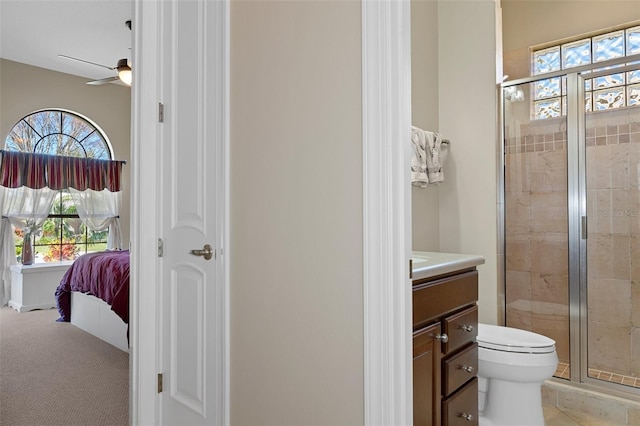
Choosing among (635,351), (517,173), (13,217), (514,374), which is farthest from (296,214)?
(13,217)

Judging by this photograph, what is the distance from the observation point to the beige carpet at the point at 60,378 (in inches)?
94.2

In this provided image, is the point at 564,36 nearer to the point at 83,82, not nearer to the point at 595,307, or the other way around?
the point at 595,307

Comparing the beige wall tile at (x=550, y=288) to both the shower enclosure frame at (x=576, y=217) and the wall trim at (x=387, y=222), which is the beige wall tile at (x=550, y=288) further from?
the wall trim at (x=387, y=222)

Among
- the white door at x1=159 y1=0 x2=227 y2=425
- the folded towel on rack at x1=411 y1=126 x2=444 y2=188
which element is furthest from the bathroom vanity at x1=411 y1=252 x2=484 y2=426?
the folded towel on rack at x1=411 y1=126 x2=444 y2=188

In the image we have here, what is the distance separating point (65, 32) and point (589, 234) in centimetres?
498

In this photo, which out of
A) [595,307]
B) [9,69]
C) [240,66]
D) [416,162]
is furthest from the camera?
[9,69]

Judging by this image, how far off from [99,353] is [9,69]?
382 cm

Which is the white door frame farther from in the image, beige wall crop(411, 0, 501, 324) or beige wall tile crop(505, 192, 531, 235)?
beige wall tile crop(505, 192, 531, 235)

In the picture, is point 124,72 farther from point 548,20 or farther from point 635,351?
point 635,351

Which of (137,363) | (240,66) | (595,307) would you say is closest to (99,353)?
(137,363)

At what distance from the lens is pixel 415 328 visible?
1.46 m

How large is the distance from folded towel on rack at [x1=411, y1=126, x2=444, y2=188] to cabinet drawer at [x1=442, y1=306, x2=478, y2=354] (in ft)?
3.24

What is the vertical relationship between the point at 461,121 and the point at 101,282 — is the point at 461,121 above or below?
above

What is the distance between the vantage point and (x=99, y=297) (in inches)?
141
